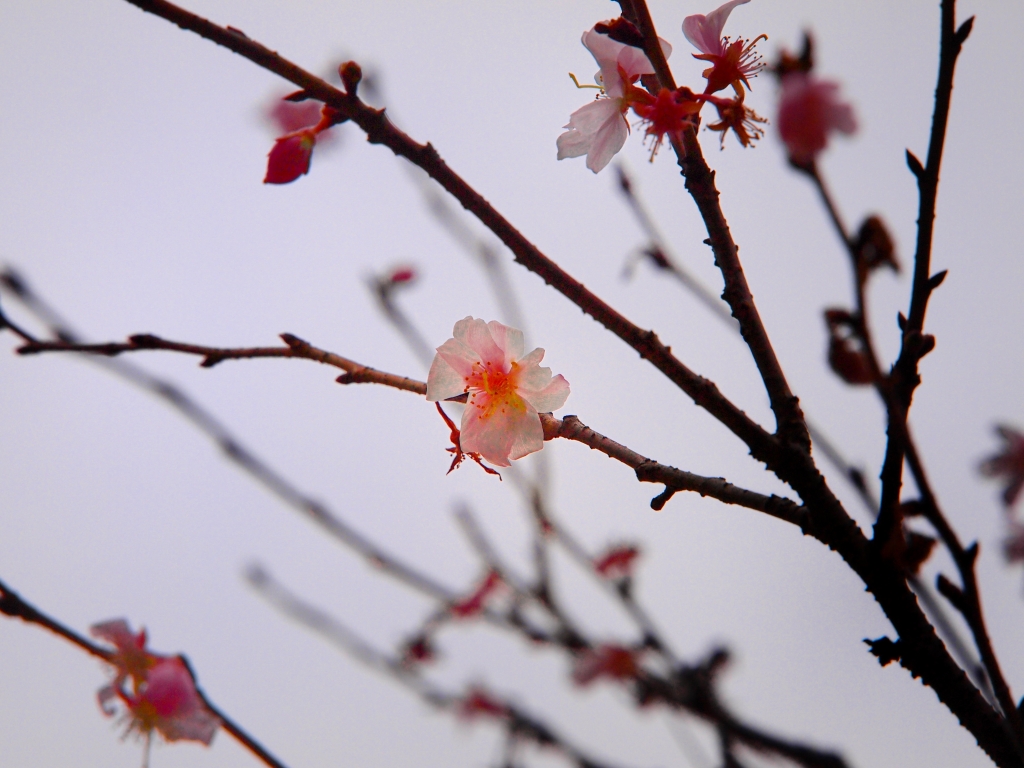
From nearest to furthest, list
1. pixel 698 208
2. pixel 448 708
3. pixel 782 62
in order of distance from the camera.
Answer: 1. pixel 698 208
2. pixel 782 62
3. pixel 448 708

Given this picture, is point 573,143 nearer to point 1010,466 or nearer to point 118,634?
point 118,634

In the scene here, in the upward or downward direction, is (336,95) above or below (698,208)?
below

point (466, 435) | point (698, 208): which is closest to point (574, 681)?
point (466, 435)

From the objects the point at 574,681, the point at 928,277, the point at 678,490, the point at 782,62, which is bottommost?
the point at 678,490

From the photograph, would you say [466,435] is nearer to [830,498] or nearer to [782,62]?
[830,498]

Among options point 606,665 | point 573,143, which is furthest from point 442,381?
point 606,665

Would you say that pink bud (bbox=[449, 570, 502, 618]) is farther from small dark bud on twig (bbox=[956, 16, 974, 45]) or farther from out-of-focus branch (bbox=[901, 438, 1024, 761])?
small dark bud on twig (bbox=[956, 16, 974, 45])
